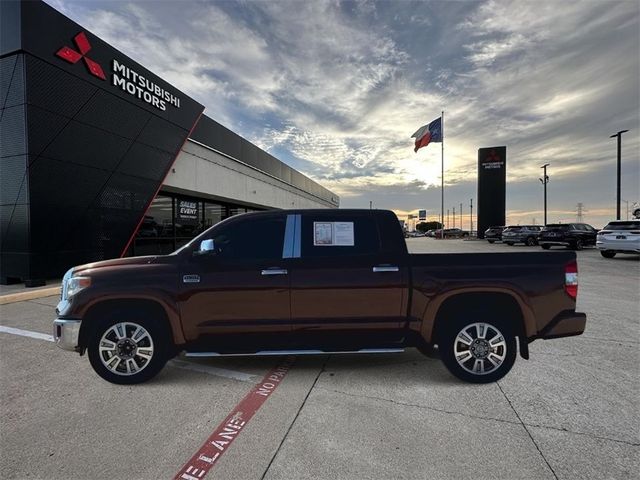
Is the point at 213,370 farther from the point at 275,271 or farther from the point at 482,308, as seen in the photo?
the point at 482,308

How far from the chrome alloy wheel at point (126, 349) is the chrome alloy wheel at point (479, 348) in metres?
3.30

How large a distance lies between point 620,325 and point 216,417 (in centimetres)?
643

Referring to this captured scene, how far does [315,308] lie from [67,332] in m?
2.59

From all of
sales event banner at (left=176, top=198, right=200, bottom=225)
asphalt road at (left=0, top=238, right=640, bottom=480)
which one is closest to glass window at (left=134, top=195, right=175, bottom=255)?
sales event banner at (left=176, top=198, right=200, bottom=225)

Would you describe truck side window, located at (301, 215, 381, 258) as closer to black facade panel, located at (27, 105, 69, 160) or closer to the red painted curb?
the red painted curb

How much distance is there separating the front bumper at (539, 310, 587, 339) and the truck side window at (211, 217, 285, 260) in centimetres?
300

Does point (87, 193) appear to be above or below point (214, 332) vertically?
above

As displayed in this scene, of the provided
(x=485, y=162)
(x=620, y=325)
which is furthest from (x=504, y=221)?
(x=620, y=325)

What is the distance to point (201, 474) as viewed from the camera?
2.28 metres

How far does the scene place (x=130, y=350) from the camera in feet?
11.8

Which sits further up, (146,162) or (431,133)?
(431,133)

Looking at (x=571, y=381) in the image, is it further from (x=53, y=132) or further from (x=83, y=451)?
(x=53, y=132)

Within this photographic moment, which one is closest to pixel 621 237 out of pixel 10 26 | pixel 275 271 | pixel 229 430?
pixel 275 271

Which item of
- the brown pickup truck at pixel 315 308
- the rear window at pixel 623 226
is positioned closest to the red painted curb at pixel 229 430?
the brown pickup truck at pixel 315 308
